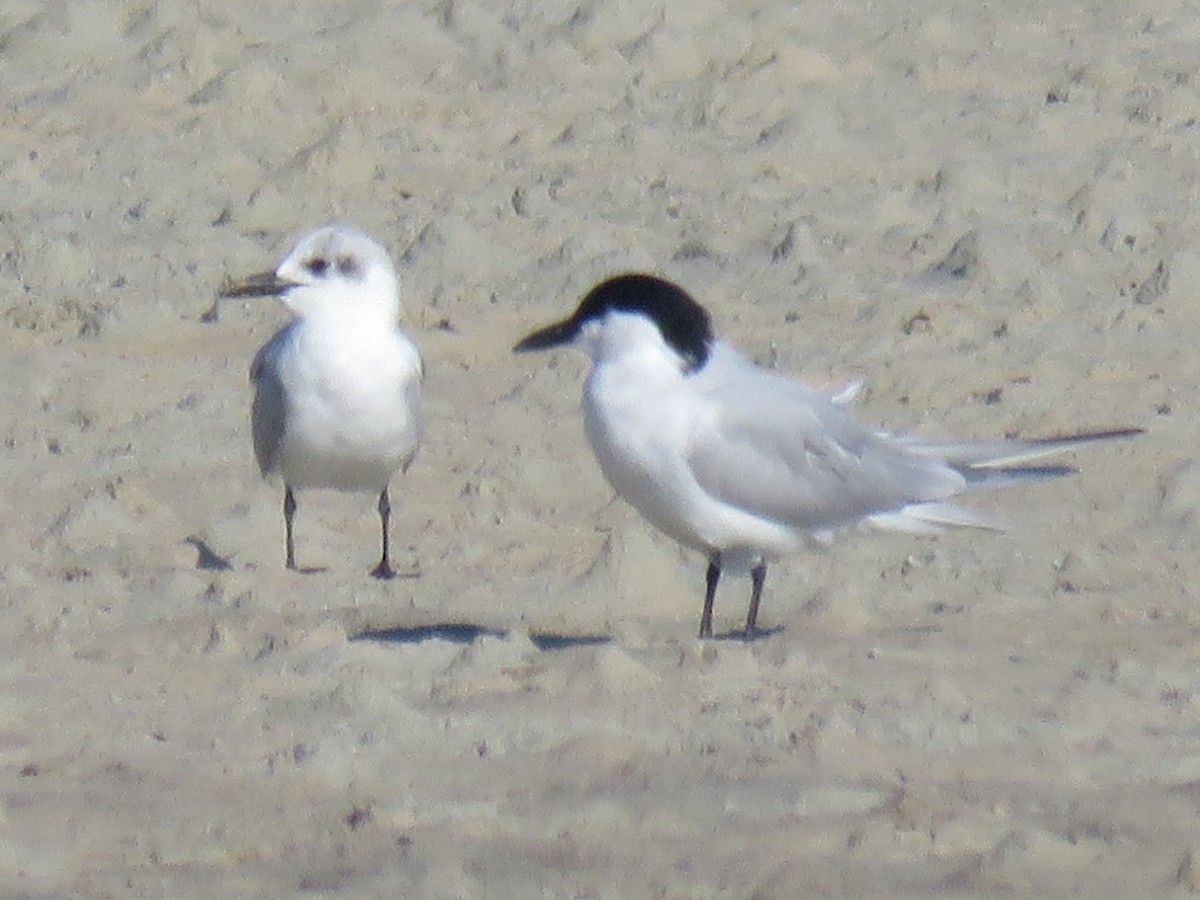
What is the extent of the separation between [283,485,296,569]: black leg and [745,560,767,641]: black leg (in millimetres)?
1153

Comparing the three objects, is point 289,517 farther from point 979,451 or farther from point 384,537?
point 979,451

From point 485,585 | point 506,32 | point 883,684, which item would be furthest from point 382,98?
point 883,684

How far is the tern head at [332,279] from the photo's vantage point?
6730 mm

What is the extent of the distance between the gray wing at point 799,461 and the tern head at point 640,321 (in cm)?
12

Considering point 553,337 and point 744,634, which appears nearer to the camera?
point 744,634

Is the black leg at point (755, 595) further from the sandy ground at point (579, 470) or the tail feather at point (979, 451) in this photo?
the tail feather at point (979, 451)

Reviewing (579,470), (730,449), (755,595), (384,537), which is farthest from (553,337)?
(579,470)

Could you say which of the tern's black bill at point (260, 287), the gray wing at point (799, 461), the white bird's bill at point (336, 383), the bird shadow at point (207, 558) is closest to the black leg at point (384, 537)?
the white bird's bill at point (336, 383)

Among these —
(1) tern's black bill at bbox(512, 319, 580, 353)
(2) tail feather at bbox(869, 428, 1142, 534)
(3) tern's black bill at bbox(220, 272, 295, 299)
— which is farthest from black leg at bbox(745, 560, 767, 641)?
(3) tern's black bill at bbox(220, 272, 295, 299)

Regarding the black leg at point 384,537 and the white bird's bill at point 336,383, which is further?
the white bird's bill at point 336,383

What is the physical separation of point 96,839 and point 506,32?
5.87 meters

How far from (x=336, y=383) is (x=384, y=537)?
1.44 feet

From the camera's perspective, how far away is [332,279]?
266 inches

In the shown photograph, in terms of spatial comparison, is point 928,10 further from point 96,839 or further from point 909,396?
point 96,839
